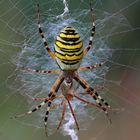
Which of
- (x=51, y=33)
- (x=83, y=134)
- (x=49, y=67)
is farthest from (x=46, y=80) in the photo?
(x=83, y=134)

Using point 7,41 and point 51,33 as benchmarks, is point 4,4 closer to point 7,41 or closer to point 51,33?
point 7,41

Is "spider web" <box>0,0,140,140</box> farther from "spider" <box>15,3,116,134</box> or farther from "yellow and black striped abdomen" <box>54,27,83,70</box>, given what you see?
"yellow and black striped abdomen" <box>54,27,83,70</box>

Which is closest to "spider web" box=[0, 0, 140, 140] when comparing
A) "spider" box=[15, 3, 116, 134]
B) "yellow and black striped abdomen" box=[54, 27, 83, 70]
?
"spider" box=[15, 3, 116, 134]

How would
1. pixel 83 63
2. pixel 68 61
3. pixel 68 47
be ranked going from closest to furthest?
1. pixel 68 47
2. pixel 68 61
3. pixel 83 63

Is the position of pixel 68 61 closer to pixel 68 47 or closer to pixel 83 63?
pixel 68 47

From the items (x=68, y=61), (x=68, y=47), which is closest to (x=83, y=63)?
(x=68, y=61)

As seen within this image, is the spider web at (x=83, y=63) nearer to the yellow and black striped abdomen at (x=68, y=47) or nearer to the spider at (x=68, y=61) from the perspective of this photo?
the spider at (x=68, y=61)
